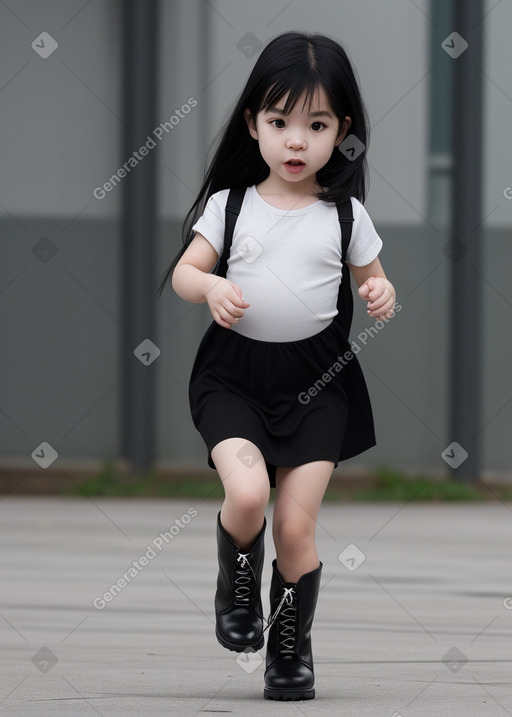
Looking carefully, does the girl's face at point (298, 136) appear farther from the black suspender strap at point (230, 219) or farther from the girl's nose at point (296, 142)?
the black suspender strap at point (230, 219)

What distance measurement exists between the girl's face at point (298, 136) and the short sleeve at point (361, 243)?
18 centimetres

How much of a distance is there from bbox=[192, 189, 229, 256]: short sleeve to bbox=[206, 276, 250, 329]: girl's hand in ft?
0.74

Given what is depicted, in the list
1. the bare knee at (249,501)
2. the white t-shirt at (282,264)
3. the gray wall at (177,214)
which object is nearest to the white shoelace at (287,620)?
the bare knee at (249,501)

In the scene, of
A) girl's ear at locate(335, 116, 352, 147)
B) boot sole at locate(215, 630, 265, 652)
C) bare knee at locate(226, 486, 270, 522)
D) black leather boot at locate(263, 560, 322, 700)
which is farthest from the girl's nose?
boot sole at locate(215, 630, 265, 652)

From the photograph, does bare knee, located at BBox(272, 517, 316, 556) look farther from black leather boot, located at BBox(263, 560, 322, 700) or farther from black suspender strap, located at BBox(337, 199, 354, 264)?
black suspender strap, located at BBox(337, 199, 354, 264)

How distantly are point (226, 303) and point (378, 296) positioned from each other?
0.38m

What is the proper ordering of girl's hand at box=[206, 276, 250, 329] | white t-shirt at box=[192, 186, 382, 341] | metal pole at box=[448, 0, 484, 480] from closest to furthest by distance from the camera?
girl's hand at box=[206, 276, 250, 329] → white t-shirt at box=[192, 186, 382, 341] → metal pole at box=[448, 0, 484, 480]

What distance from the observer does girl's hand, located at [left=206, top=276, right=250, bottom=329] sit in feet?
10.3

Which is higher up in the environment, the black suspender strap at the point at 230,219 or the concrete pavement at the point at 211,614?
the black suspender strap at the point at 230,219

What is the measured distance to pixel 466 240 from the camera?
28.4ft

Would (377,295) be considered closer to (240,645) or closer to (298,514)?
(298,514)

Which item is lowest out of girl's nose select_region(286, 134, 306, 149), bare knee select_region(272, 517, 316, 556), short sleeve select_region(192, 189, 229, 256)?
bare knee select_region(272, 517, 316, 556)

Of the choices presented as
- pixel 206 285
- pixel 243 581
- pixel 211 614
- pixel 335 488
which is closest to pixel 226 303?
pixel 206 285

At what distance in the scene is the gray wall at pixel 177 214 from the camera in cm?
862
